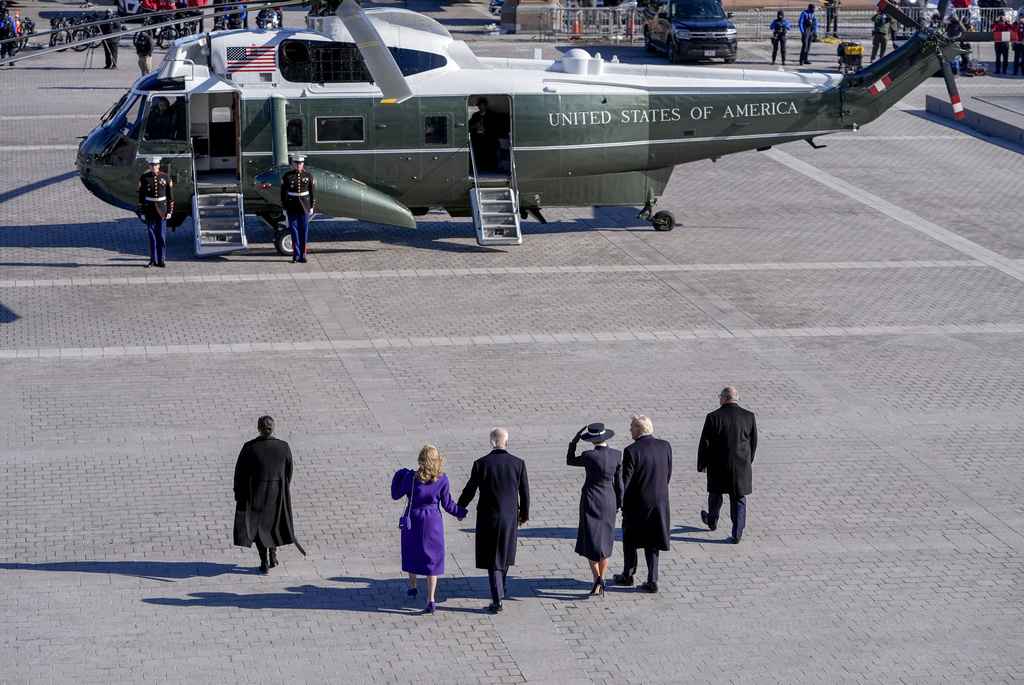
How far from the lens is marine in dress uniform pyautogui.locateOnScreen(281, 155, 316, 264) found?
19.8m

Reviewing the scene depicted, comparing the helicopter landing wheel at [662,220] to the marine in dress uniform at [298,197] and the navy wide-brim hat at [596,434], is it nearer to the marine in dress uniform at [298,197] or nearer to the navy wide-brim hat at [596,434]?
the marine in dress uniform at [298,197]

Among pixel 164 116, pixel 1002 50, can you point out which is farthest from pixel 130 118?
pixel 1002 50

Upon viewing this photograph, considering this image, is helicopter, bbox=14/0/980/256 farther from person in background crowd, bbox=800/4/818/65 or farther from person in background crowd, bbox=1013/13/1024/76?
person in background crowd, bbox=1013/13/1024/76

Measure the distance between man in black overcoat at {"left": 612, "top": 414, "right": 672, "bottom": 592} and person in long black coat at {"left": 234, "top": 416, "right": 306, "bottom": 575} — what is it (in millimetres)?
2808

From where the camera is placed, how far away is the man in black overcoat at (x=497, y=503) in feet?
33.6

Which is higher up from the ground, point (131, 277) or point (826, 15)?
point (826, 15)

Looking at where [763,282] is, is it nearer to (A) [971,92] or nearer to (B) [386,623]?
(B) [386,623]

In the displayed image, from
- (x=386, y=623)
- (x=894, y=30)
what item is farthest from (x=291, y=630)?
(x=894, y=30)

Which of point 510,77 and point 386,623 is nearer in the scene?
point 386,623

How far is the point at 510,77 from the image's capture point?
69.0 feet

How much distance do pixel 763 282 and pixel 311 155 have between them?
7.32 metres

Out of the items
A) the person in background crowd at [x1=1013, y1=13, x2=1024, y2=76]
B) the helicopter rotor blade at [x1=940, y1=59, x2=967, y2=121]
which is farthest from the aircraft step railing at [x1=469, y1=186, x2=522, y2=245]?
the person in background crowd at [x1=1013, y1=13, x2=1024, y2=76]

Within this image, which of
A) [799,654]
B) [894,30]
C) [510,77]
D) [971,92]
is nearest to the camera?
[799,654]

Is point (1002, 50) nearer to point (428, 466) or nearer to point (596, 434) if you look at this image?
point (596, 434)
